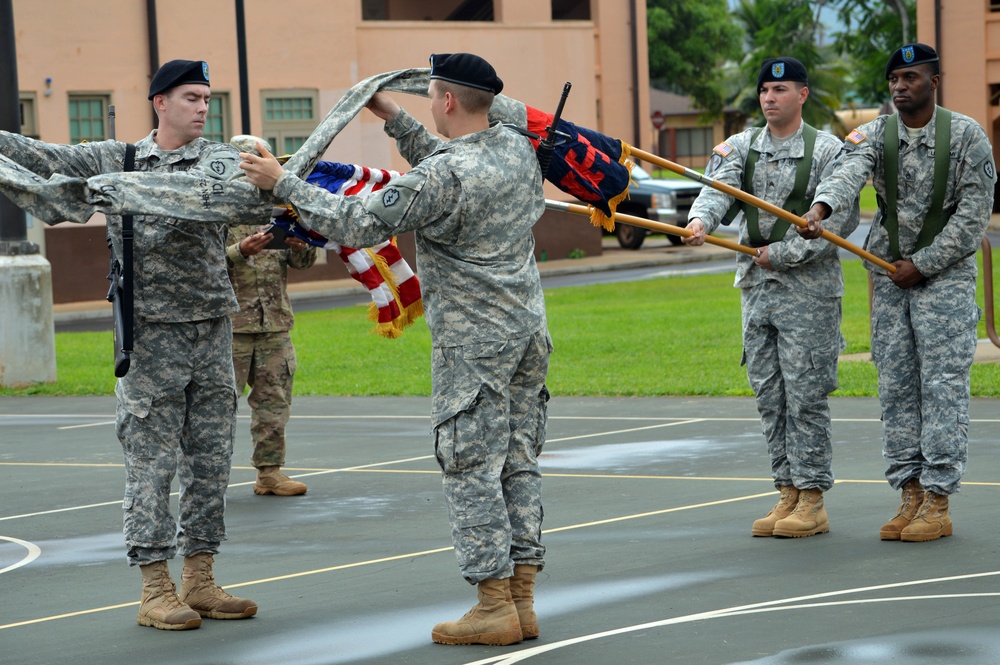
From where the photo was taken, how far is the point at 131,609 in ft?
22.4

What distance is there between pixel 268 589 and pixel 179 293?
5.09ft

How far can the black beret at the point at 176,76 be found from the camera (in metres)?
6.44

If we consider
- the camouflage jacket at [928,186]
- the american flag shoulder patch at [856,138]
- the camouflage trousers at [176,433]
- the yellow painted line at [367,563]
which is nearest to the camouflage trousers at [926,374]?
the camouflage jacket at [928,186]

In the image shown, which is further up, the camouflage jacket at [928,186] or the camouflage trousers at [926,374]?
the camouflage jacket at [928,186]

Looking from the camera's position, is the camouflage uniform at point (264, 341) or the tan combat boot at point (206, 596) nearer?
the tan combat boot at point (206, 596)

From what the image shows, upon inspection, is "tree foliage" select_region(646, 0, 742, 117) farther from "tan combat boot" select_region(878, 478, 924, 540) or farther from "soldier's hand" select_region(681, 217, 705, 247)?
"tan combat boot" select_region(878, 478, 924, 540)

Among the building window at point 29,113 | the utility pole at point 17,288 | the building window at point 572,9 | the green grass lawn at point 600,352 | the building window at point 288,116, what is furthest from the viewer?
the building window at point 572,9

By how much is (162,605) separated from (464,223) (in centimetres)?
211

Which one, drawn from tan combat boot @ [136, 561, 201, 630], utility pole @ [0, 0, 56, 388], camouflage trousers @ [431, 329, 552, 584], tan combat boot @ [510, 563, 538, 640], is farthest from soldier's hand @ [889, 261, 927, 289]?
utility pole @ [0, 0, 56, 388]

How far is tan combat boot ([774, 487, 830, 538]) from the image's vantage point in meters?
7.87

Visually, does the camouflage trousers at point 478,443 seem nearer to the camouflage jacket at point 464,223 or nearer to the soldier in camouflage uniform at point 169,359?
the camouflage jacket at point 464,223

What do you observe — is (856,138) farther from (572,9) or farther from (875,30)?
(875,30)

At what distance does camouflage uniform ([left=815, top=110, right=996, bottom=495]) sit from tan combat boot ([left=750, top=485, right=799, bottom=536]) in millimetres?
533

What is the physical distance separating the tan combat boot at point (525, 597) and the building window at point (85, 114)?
24221 mm
